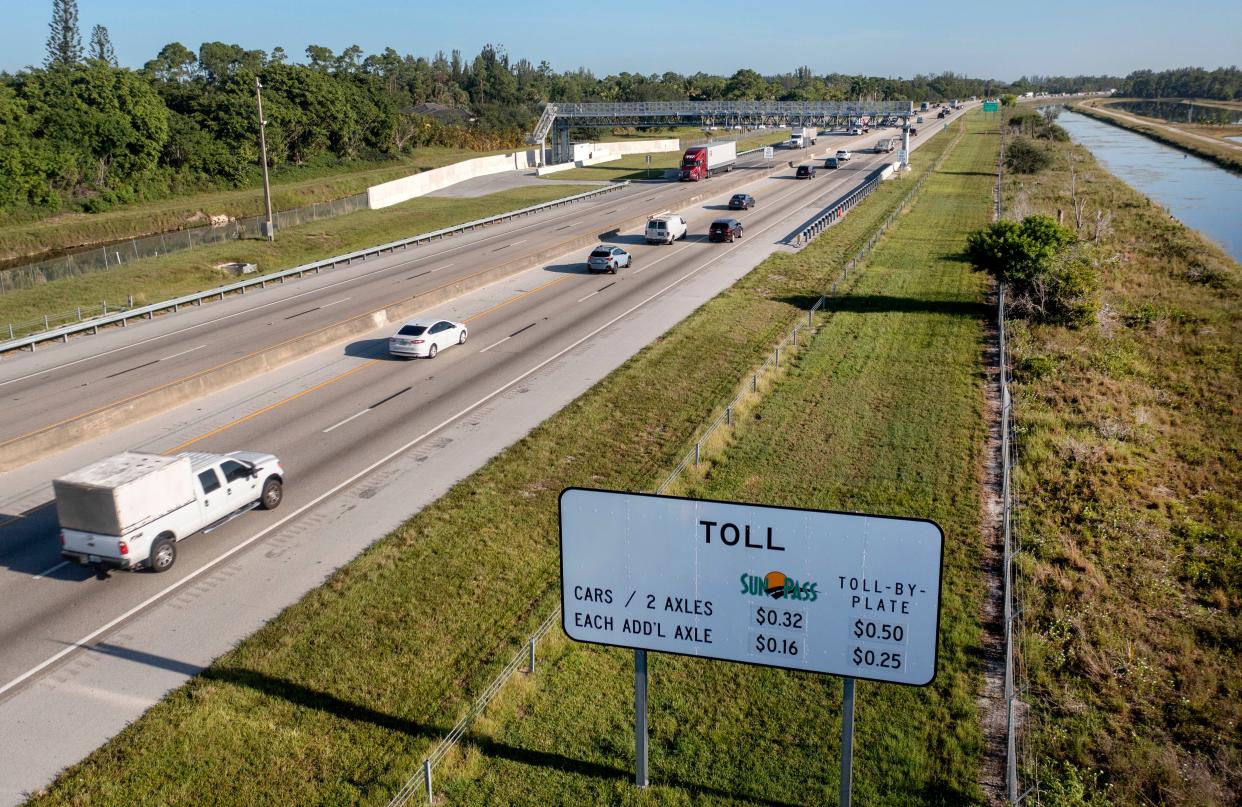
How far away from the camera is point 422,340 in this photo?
103 feet

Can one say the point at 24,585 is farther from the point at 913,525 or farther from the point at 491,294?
the point at 491,294

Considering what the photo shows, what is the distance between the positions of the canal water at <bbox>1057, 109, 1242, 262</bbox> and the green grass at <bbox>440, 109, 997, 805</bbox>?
50937 millimetres

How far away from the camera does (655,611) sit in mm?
9508

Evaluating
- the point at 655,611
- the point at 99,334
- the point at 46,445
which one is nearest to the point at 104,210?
the point at 99,334

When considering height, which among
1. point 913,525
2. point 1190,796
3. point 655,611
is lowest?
point 1190,796

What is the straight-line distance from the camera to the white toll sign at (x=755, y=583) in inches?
340

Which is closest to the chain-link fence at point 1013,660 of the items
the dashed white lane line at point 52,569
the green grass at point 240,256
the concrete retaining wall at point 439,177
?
the dashed white lane line at point 52,569

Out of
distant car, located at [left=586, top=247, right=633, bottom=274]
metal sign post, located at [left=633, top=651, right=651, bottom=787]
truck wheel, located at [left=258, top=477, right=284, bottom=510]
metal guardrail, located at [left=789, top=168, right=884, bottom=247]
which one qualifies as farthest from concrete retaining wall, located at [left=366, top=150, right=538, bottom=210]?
metal sign post, located at [left=633, top=651, right=651, bottom=787]

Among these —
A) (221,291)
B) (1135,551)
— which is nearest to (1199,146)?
(221,291)

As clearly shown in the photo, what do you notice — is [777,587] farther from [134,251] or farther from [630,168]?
[630,168]

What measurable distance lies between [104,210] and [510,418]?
71.3 meters

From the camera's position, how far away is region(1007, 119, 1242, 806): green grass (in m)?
12.5

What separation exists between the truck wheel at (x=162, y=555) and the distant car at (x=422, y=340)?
49.2 feet

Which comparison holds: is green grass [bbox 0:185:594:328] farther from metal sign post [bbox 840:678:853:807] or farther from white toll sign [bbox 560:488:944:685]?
metal sign post [bbox 840:678:853:807]
